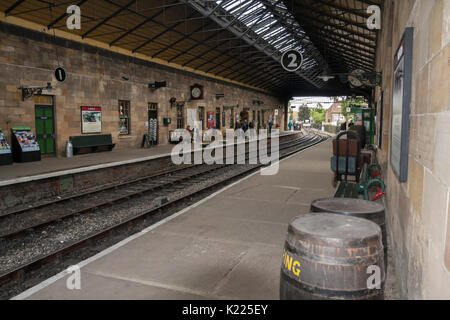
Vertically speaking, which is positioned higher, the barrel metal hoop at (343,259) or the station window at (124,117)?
the station window at (124,117)

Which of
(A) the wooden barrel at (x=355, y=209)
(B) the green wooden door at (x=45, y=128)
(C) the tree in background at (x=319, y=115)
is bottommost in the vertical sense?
(A) the wooden barrel at (x=355, y=209)

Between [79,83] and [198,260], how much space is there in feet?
43.5

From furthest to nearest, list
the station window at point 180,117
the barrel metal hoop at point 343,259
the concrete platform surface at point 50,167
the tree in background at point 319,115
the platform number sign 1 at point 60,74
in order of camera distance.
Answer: the tree in background at point 319,115 < the station window at point 180,117 < the platform number sign 1 at point 60,74 < the concrete platform surface at point 50,167 < the barrel metal hoop at point 343,259

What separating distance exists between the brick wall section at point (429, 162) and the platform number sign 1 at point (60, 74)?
13.5 meters

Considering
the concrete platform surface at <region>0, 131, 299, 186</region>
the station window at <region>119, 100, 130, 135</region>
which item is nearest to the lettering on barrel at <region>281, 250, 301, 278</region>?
the concrete platform surface at <region>0, 131, 299, 186</region>

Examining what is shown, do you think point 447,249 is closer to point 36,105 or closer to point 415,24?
point 415,24

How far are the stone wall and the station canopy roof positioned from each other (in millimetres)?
758

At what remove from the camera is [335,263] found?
6.83ft


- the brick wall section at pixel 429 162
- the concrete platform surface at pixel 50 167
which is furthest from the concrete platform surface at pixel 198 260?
the concrete platform surface at pixel 50 167

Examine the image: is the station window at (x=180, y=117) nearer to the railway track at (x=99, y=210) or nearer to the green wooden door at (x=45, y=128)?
the green wooden door at (x=45, y=128)

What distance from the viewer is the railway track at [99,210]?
4988 millimetres

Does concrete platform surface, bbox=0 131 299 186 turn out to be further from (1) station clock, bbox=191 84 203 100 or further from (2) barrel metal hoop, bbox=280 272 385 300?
(1) station clock, bbox=191 84 203 100
